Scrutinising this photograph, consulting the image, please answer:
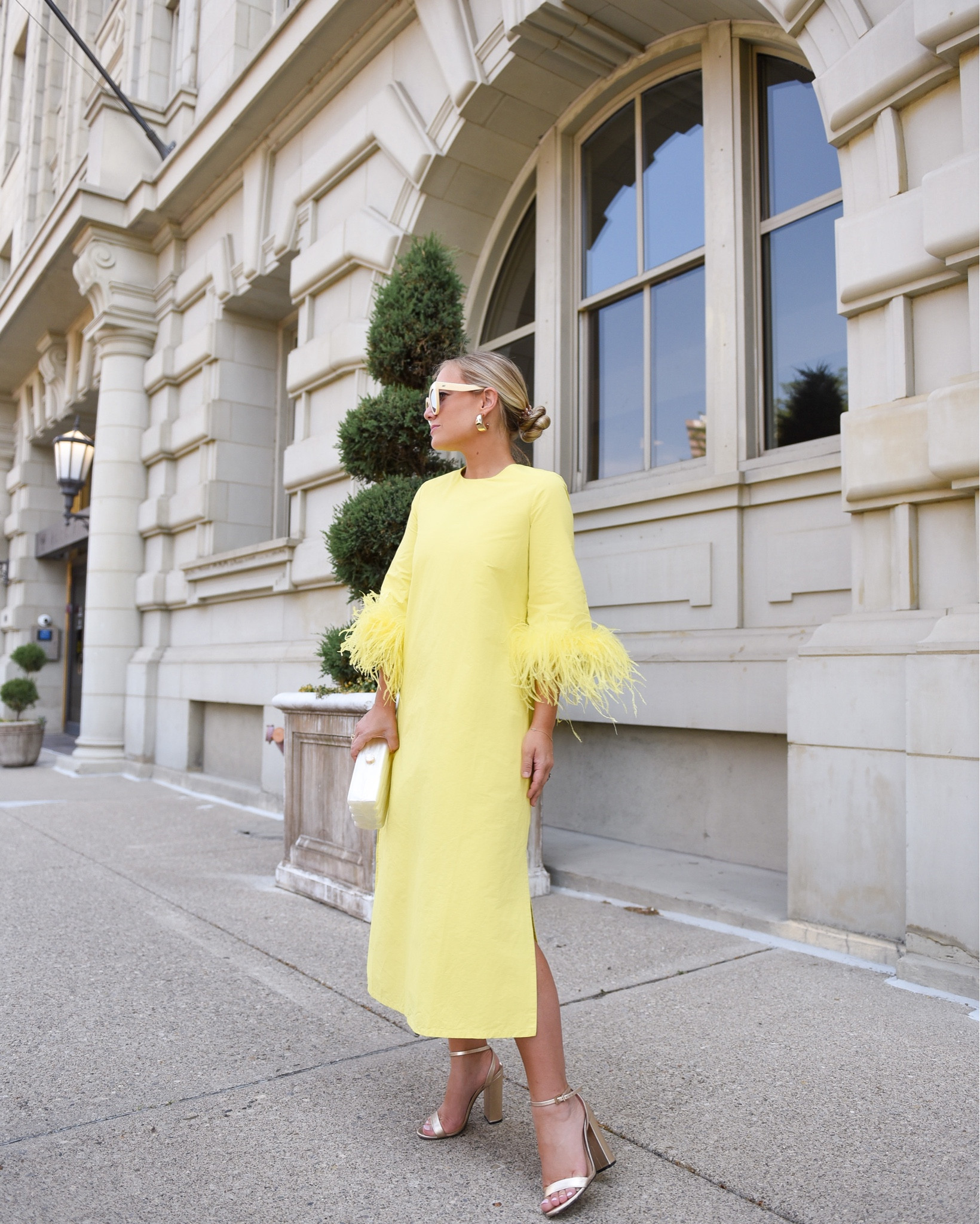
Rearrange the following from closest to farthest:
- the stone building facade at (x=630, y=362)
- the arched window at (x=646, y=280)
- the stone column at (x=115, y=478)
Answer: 1. the stone building facade at (x=630, y=362)
2. the arched window at (x=646, y=280)
3. the stone column at (x=115, y=478)

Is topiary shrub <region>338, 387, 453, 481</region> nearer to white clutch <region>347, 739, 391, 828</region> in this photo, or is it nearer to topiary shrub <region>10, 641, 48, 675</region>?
white clutch <region>347, 739, 391, 828</region>

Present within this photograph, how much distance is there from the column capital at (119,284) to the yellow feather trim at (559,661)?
1085 centimetres

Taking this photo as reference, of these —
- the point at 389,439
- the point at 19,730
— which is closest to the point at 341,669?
the point at 389,439

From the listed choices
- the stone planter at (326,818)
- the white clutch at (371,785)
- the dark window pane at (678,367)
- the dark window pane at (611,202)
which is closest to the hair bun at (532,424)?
the white clutch at (371,785)

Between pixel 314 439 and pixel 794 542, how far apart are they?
459 cm

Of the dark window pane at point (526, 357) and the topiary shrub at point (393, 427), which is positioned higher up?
the dark window pane at point (526, 357)

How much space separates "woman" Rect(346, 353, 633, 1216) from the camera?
2232mm

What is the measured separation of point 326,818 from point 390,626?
9.38ft

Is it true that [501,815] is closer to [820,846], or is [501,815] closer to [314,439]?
[820,846]


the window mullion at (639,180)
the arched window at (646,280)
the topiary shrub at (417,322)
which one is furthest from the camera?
the window mullion at (639,180)

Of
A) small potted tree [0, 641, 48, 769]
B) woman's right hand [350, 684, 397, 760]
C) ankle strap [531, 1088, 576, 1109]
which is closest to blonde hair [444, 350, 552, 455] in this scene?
woman's right hand [350, 684, 397, 760]

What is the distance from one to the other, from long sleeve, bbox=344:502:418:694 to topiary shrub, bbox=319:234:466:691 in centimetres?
271

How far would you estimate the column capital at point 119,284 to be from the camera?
1145 centimetres

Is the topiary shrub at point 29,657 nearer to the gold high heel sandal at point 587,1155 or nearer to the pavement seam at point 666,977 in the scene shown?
the pavement seam at point 666,977
